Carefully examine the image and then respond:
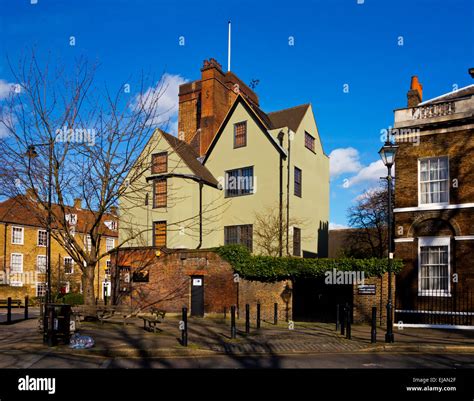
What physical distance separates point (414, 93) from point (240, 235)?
12.9m

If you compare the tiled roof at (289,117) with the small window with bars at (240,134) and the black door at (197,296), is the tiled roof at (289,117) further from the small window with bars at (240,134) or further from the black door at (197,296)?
the black door at (197,296)

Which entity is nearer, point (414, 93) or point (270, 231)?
point (414, 93)

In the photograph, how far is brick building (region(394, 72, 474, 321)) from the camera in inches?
757

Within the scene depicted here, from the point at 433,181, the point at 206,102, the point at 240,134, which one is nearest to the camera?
the point at 433,181

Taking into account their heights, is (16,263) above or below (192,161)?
below

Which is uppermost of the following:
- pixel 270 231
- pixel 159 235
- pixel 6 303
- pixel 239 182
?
pixel 239 182

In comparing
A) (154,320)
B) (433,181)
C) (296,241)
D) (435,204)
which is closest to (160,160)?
(296,241)

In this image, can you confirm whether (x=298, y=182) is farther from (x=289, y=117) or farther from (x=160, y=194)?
(x=160, y=194)

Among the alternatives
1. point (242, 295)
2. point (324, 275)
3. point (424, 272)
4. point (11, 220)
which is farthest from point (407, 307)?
point (11, 220)

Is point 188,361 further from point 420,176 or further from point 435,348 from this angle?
point 420,176

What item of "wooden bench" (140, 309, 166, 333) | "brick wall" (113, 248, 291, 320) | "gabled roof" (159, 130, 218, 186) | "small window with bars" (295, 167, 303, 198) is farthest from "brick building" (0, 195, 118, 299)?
"wooden bench" (140, 309, 166, 333)

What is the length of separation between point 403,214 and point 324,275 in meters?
4.45

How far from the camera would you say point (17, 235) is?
4234cm

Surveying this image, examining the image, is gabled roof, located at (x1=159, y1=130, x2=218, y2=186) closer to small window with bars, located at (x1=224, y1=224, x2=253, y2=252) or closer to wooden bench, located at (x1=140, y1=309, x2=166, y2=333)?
small window with bars, located at (x1=224, y1=224, x2=253, y2=252)
